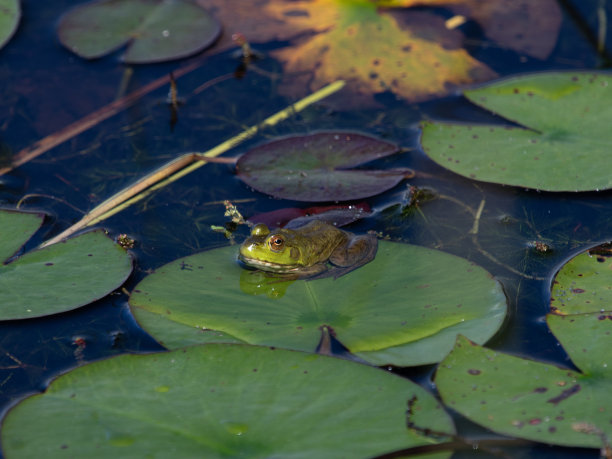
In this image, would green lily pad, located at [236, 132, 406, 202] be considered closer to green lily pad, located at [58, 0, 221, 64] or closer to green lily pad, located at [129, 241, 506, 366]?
green lily pad, located at [129, 241, 506, 366]

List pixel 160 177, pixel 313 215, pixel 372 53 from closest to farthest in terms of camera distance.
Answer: pixel 313 215
pixel 160 177
pixel 372 53

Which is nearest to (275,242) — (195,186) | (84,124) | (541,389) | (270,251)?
(270,251)

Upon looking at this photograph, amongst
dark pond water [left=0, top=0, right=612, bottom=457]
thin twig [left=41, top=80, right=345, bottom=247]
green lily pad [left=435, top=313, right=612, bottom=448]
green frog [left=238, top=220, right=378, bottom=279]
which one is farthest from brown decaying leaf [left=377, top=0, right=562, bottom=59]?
green lily pad [left=435, top=313, right=612, bottom=448]

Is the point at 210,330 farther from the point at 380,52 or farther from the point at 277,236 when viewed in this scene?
the point at 380,52

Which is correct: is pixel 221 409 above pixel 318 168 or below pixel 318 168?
below

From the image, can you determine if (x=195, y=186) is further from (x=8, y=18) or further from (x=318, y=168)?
(x=8, y=18)

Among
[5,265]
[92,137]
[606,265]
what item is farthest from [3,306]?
[606,265]
